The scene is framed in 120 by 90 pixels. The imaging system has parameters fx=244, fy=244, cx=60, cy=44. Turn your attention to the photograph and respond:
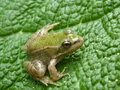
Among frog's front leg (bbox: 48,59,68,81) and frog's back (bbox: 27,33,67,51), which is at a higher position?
frog's back (bbox: 27,33,67,51)

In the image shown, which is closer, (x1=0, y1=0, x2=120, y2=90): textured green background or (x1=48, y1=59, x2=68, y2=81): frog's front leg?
(x1=0, y1=0, x2=120, y2=90): textured green background

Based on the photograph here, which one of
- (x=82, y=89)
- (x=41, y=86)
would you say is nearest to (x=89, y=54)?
(x=82, y=89)

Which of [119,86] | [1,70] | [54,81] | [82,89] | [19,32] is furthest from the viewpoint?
[19,32]

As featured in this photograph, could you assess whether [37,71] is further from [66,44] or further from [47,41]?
[66,44]

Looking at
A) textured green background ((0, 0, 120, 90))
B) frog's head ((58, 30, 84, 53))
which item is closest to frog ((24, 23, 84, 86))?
frog's head ((58, 30, 84, 53))

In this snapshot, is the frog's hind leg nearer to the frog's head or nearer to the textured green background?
the textured green background

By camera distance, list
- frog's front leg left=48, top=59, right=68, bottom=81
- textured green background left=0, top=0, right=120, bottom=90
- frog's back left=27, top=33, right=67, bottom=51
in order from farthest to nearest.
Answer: frog's back left=27, top=33, right=67, bottom=51 → frog's front leg left=48, top=59, right=68, bottom=81 → textured green background left=0, top=0, right=120, bottom=90

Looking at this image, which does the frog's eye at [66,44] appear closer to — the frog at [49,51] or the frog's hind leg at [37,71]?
the frog at [49,51]

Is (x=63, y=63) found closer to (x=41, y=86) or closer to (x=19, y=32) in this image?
(x=41, y=86)
